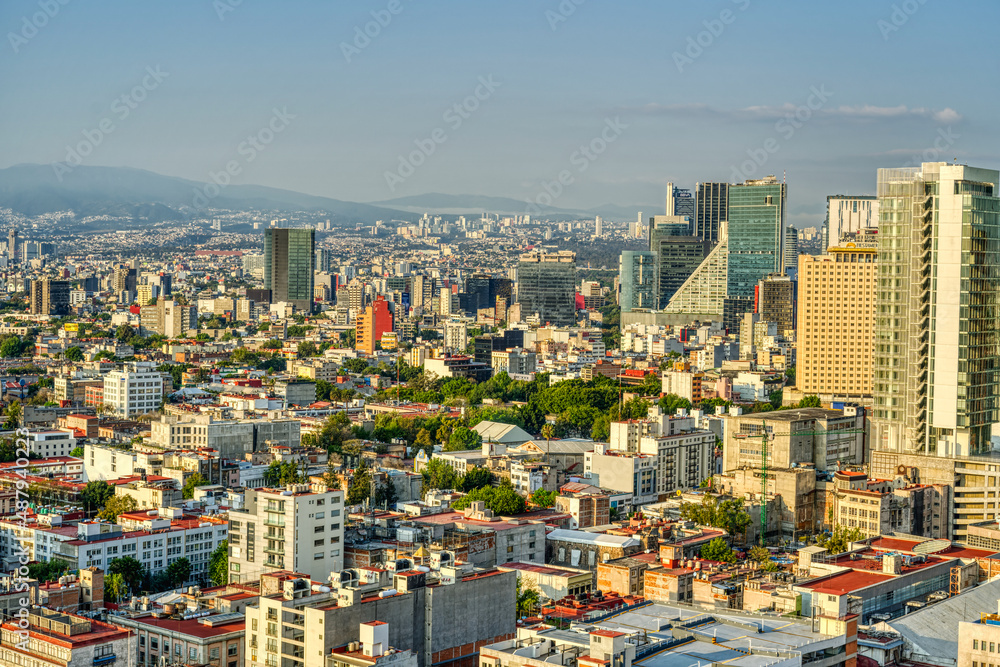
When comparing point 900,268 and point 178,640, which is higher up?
point 900,268

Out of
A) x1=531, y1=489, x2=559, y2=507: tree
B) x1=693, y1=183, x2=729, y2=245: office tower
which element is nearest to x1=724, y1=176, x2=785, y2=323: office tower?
x1=693, y1=183, x2=729, y2=245: office tower

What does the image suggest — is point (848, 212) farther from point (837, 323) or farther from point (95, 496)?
point (95, 496)

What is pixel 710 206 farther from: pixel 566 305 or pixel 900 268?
pixel 900 268

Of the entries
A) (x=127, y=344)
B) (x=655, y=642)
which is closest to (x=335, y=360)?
(x=127, y=344)

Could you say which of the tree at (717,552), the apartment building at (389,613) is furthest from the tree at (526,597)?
the tree at (717,552)

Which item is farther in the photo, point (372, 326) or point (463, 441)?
point (372, 326)

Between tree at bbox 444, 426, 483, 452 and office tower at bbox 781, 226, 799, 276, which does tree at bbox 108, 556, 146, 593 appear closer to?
tree at bbox 444, 426, 483, 452

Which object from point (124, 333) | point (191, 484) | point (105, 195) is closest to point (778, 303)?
point (124, 333)
